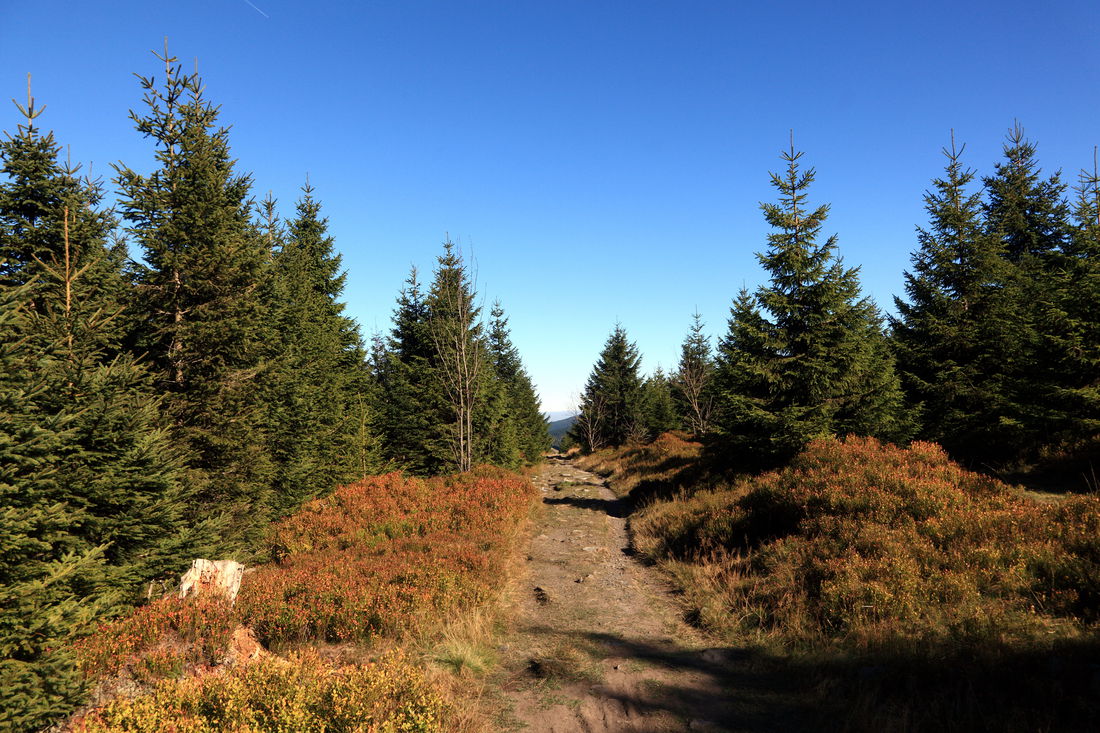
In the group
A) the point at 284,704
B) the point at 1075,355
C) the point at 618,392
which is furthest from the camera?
the point at 618,392

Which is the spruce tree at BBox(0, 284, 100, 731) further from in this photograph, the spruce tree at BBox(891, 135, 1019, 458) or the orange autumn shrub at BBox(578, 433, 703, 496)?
the spruce tree at BBox(891, 135, 1019, 458)

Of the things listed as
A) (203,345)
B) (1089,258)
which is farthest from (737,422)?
(203,345)

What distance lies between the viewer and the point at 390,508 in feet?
48.8

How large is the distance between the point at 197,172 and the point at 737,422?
17.5 m

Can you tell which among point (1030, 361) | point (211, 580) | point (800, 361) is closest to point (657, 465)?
point (800, 361)

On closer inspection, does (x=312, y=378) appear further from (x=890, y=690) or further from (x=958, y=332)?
(x=958, y=332)

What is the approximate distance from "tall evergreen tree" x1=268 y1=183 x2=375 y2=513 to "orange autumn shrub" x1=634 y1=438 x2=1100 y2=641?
13273 millimetres

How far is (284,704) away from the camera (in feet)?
15.2

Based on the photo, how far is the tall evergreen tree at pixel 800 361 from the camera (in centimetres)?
1410

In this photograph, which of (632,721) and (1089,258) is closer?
(632,721)

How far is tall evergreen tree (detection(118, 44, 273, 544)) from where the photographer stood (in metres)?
11.5

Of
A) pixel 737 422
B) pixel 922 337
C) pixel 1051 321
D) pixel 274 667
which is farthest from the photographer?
pixel 922 337

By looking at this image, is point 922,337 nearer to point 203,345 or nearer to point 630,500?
point 630,500

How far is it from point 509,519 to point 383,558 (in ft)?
15.2
